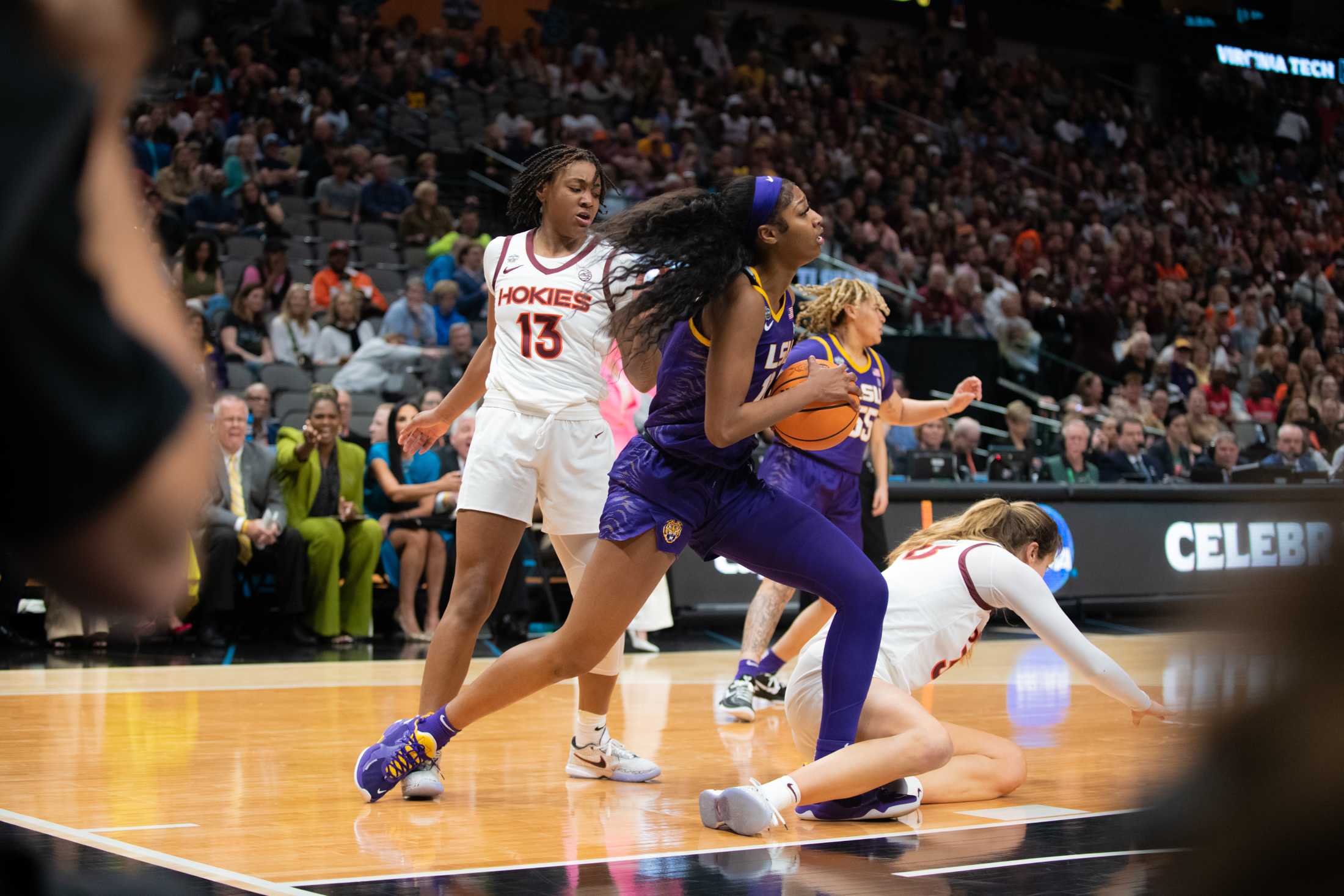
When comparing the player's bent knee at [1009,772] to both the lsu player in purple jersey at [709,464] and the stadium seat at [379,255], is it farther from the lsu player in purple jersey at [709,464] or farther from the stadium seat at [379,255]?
the stadium seat at [379,255]

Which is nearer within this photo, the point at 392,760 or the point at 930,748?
the point at 930,748

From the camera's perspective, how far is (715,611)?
33.6 feet

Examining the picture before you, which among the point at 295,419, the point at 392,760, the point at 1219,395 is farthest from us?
the point at 1219,395

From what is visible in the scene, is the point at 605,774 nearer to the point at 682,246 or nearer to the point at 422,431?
the point at 422,431

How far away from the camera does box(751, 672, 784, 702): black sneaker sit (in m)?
6.72

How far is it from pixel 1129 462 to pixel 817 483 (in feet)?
20.9

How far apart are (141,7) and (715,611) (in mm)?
9543

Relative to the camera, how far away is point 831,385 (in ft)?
13.4

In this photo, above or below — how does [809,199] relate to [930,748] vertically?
above

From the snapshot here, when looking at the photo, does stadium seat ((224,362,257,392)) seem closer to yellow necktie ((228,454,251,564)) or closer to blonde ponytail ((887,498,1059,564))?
yellow necktie ((228,454,251,564))

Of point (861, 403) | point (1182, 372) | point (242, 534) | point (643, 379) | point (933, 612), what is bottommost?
point (933, 612)

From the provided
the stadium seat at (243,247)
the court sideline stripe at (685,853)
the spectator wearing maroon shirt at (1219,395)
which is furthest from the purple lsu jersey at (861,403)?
the spectator wearing maroon shirt at (1219,395)

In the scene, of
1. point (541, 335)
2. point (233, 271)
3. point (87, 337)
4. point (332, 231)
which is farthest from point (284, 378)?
point (87, 337)

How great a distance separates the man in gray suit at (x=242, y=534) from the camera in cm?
887
